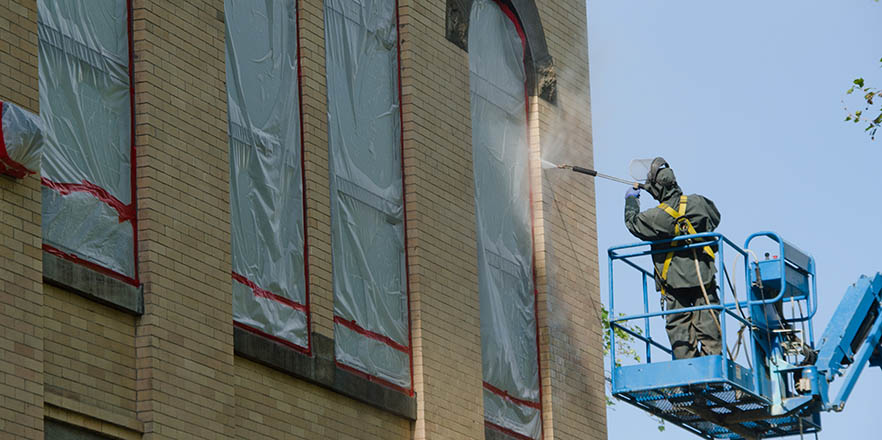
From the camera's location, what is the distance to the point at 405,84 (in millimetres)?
16062

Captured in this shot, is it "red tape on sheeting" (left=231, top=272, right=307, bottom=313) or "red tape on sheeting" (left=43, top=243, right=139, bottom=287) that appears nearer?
"red tape on sheeting" (left=43, top=243, right=139, bottom=287)

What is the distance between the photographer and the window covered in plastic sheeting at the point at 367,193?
14.7m

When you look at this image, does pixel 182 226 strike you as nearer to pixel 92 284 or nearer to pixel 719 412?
pixel 92 284

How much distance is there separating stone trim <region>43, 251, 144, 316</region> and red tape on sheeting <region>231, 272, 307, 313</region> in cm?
155

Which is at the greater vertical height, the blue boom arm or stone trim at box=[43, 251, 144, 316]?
the blue boom arm

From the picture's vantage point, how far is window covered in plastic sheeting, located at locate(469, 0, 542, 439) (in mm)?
16844

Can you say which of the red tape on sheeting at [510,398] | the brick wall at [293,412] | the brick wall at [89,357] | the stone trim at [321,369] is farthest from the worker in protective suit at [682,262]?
the brick wall at [89,357]

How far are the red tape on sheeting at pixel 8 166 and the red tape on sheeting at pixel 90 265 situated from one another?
0.71 metres

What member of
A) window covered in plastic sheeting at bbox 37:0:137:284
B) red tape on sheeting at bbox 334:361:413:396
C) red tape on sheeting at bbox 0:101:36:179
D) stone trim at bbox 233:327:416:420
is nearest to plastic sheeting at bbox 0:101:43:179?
red tape on sheeting at bbox 0:101:36:179

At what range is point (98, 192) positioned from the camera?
11836 millimetres

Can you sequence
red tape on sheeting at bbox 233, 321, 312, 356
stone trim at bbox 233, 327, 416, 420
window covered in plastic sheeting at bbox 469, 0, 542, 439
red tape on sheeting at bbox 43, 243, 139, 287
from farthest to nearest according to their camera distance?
window covered in plastic sheeting at bbox 469, 0, 542, 439, red tape on sheeting at bbox 233, 321, 312, 356, stone trim at bbox 233, 327, 416, 420, red tape on sheeting at bbox 43, 243, 139, 287

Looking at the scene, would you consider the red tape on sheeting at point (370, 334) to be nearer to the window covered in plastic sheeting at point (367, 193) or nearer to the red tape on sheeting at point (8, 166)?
the window covered in plastic sheeting at point (367, 193)

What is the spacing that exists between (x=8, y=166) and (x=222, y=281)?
98.3 inches

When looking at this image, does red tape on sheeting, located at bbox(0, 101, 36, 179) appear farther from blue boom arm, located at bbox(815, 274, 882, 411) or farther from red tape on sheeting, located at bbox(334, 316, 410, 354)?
blue boom arm, located at bbox(815, 274, 882, 411)
